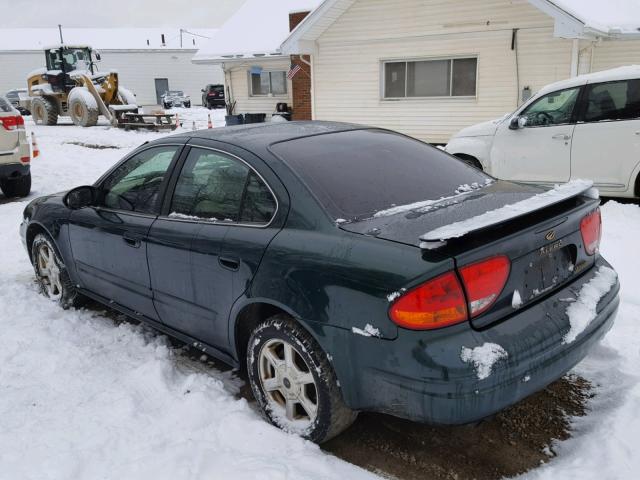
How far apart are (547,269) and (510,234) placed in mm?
322

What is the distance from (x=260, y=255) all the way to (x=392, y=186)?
815mm

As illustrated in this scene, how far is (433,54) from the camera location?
A: 1324 centimetres

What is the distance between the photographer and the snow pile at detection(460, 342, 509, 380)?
225cm

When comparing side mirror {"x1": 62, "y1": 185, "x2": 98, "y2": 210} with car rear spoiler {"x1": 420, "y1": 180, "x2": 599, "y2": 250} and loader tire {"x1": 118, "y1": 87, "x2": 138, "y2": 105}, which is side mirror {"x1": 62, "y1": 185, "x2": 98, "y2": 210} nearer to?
car rear spoiler {"x1": 420, "y1": 180, "x2": 599, "y2": 250}

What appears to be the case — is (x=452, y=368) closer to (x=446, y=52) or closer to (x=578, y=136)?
(x=578, y=136)

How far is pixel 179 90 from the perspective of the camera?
4584 cm

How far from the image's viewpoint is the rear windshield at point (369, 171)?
287cm

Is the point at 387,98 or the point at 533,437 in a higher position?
the point at 387,98

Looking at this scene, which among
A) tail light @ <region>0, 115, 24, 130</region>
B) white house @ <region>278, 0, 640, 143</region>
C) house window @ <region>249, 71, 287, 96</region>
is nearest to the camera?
tail light @ <region>0, 115, 24, 130</region>

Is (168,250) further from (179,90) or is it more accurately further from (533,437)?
(179,90)

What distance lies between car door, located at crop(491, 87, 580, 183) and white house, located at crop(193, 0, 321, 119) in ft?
39.3

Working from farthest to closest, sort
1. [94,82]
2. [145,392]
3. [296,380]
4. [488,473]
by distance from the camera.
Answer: [94,82] < [145,392] < [296,380] < [488,473]

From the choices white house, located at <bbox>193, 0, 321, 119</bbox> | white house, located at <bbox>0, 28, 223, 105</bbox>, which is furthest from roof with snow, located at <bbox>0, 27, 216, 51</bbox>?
white house, located at <bbox>193, 0, 321, 119</bbox>

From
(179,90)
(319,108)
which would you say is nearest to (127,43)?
(179,90)
